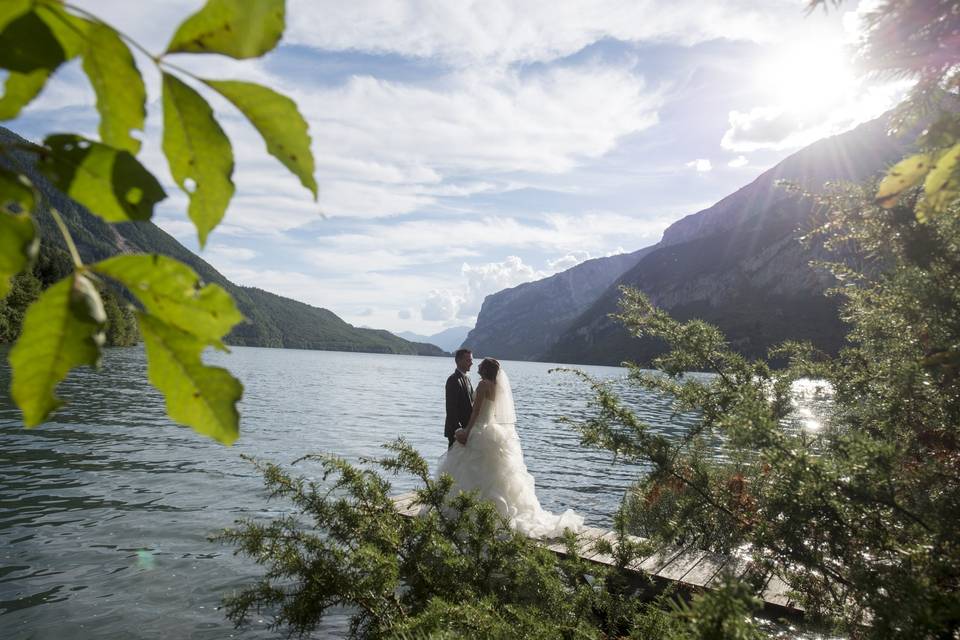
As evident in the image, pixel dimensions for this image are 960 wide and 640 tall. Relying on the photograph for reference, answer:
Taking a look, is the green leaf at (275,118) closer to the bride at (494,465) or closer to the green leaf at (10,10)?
the green leaf at (10,10)

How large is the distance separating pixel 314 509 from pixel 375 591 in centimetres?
127

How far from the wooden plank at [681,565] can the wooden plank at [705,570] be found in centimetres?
5

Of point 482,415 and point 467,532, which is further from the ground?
point 482,415

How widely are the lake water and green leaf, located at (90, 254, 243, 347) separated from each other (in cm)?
4

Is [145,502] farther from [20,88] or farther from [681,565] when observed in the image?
[20,88]

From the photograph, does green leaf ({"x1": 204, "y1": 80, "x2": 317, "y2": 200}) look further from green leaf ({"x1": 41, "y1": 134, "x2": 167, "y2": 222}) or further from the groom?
the groom

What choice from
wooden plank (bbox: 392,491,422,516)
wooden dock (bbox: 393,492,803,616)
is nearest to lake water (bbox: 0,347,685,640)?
wooden dock (bbox: 393,492,803,616)

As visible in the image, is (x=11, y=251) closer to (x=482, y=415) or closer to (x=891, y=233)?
(x=891, y=233)

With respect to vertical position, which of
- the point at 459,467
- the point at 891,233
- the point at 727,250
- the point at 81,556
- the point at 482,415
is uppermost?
the point at 727,250

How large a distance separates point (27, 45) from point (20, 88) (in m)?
0.05

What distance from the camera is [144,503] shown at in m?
12.6

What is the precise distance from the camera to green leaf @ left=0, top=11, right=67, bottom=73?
19.8 inches

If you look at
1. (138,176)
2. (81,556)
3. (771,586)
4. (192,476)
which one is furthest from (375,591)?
(192,476)

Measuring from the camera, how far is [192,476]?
1538 cm
